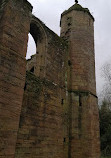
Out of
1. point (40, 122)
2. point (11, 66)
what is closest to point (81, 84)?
point (40, 122)

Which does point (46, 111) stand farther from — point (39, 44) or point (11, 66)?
point (39, 44)

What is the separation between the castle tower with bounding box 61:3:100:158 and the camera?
827 cm

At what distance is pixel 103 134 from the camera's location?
65.4 feet

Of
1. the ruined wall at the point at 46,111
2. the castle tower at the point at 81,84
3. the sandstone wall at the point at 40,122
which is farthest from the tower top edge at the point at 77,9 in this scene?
the sandstone wall at the point at 40,122

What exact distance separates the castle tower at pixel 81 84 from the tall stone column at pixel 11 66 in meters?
3.72

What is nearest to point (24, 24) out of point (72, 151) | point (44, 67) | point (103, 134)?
point (44, 67)

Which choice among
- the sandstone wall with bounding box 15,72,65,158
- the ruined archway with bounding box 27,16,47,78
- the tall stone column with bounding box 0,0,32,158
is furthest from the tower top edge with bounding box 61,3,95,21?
the sandstone wall with bounding box 15,72,65,158

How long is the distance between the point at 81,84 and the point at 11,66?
4772 mm

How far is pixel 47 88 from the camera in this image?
299 inches

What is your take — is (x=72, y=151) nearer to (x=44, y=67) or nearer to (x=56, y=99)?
(x=56, y=99)

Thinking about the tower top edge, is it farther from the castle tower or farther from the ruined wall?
the ruined wall

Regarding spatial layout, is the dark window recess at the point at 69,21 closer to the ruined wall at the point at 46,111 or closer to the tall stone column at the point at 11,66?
the ruined wall at the point at 46,111

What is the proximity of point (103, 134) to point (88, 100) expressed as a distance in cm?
1274

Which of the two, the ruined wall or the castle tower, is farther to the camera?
the castle tower
